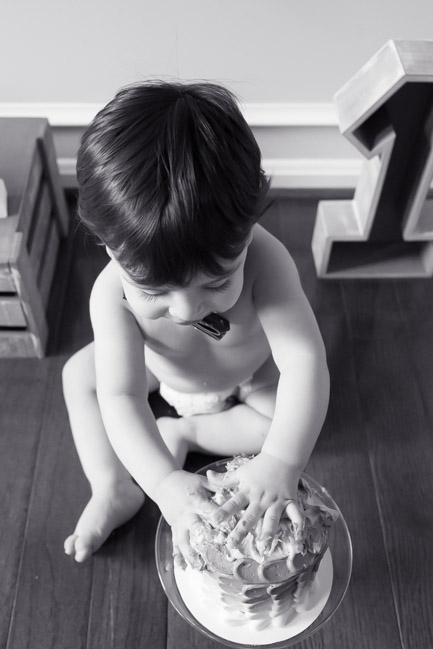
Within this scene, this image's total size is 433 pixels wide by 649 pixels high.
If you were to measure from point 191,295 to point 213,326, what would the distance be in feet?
0.49

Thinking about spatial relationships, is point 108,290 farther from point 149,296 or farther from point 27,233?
point 27,233

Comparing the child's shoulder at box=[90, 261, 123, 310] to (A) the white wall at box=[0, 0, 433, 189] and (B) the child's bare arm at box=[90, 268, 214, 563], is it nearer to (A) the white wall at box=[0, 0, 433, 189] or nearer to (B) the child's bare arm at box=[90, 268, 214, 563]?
(B) the child's bare arm at box=[90, 268, 214, 563]

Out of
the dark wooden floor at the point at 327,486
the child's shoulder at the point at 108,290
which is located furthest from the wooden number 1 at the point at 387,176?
the child's shoulder at the point at 108,290

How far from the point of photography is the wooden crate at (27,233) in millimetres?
1026

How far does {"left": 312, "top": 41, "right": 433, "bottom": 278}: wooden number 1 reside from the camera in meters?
0.97

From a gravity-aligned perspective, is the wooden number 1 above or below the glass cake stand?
above

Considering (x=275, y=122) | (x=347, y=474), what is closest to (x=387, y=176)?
(x=275, y=122)

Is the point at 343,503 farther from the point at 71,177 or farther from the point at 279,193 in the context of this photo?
the point at 71,177

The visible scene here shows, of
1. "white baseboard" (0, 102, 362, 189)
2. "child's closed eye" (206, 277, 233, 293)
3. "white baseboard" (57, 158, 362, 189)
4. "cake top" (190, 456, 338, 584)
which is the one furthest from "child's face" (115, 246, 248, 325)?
"white baseboard" (57, 158, 362, 189)

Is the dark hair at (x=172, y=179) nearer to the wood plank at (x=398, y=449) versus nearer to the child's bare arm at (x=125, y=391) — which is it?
the child's bare arm at (x=125, y=391)

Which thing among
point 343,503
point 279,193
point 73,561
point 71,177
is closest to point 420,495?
point 343,503

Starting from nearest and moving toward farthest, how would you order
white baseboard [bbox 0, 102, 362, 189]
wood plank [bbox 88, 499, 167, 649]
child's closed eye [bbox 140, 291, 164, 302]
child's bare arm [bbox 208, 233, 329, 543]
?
child's closed eye [bbox 140, 291, 164, 302], child's bare arm [bbox 208, 233, 329, 543], wood plank [bbox 88, 499, 167, 649], white baseboard [bbox 0, 102, 362, 189]

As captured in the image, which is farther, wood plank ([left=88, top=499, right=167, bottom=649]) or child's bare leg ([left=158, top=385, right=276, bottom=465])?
child's bare leg ([left=158, top=385, right=276, bottom=465])

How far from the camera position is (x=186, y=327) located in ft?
2.93
